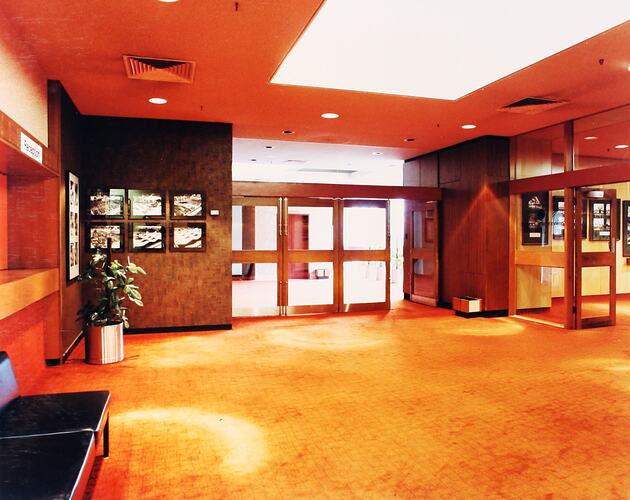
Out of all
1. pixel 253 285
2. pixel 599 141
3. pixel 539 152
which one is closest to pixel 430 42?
pixel 599 141

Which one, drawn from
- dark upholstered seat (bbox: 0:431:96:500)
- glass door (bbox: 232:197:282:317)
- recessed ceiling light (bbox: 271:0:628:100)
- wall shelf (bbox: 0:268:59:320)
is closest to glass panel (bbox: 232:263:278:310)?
glass door (bbox: 232:197:282:317)

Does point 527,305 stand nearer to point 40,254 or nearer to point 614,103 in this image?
point 614,103

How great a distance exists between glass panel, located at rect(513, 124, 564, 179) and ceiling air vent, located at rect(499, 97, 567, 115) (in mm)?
1680

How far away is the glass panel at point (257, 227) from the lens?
9.02 meters

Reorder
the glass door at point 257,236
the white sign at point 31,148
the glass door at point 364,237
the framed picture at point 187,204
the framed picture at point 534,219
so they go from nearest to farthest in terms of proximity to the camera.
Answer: the white sign at point 31,148 → the framed picture at point 187,204 → the glass door at point 257,236 → the framed picture at point 534,219 → the glass door at point 364,237

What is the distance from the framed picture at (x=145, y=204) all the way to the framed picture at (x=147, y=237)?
0.41 feet

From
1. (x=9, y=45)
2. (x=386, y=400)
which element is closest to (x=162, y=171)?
(x=9, y=45)

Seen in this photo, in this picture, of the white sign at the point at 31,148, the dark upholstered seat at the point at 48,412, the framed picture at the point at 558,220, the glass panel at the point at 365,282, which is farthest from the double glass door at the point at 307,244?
the dark upholstered seat at the point at 48,412

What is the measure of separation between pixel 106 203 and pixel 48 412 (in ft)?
16.7

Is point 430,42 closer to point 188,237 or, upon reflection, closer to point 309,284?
point 188,237

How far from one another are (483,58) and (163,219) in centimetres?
519

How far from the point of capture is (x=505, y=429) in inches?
152

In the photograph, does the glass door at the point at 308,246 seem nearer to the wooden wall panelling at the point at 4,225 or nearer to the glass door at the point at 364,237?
the glass door at the point at 364,237

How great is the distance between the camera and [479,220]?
9211 millimetres
